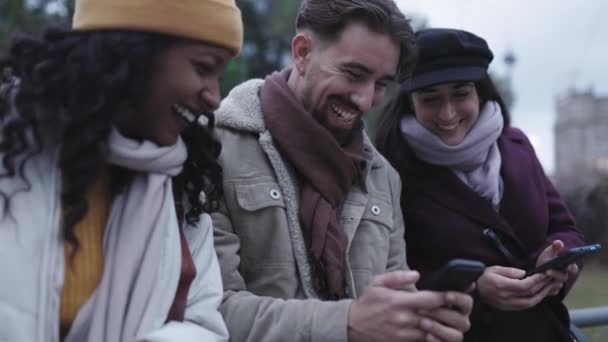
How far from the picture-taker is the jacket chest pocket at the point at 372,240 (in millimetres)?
2869

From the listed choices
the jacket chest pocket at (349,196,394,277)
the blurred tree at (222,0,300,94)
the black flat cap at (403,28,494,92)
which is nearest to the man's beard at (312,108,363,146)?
the jacket chest pocket at (349,196,394,277)

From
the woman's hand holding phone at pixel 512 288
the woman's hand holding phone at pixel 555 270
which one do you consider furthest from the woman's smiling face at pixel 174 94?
the woman's hand holding phone at pixel 555 270

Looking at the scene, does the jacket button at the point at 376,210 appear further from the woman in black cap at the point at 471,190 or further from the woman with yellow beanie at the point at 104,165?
the woman with yellow beanie at the point at 104,165

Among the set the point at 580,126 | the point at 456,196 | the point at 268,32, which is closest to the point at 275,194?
the point at 456,196

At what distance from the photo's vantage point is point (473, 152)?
3.56 metres

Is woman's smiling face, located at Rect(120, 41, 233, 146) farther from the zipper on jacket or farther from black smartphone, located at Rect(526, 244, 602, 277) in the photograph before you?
the zipper on jacket

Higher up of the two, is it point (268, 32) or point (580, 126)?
point (268, 32)

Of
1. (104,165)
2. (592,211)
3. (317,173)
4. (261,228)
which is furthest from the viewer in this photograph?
(592,211)

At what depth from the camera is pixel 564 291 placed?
3.59 m

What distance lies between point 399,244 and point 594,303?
926 centimetres

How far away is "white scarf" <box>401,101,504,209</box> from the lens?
3561mm

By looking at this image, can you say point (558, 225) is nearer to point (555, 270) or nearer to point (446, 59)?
point (555, 270)

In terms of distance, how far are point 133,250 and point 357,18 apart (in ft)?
4.22

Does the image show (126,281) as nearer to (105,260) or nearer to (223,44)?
(105,260)
